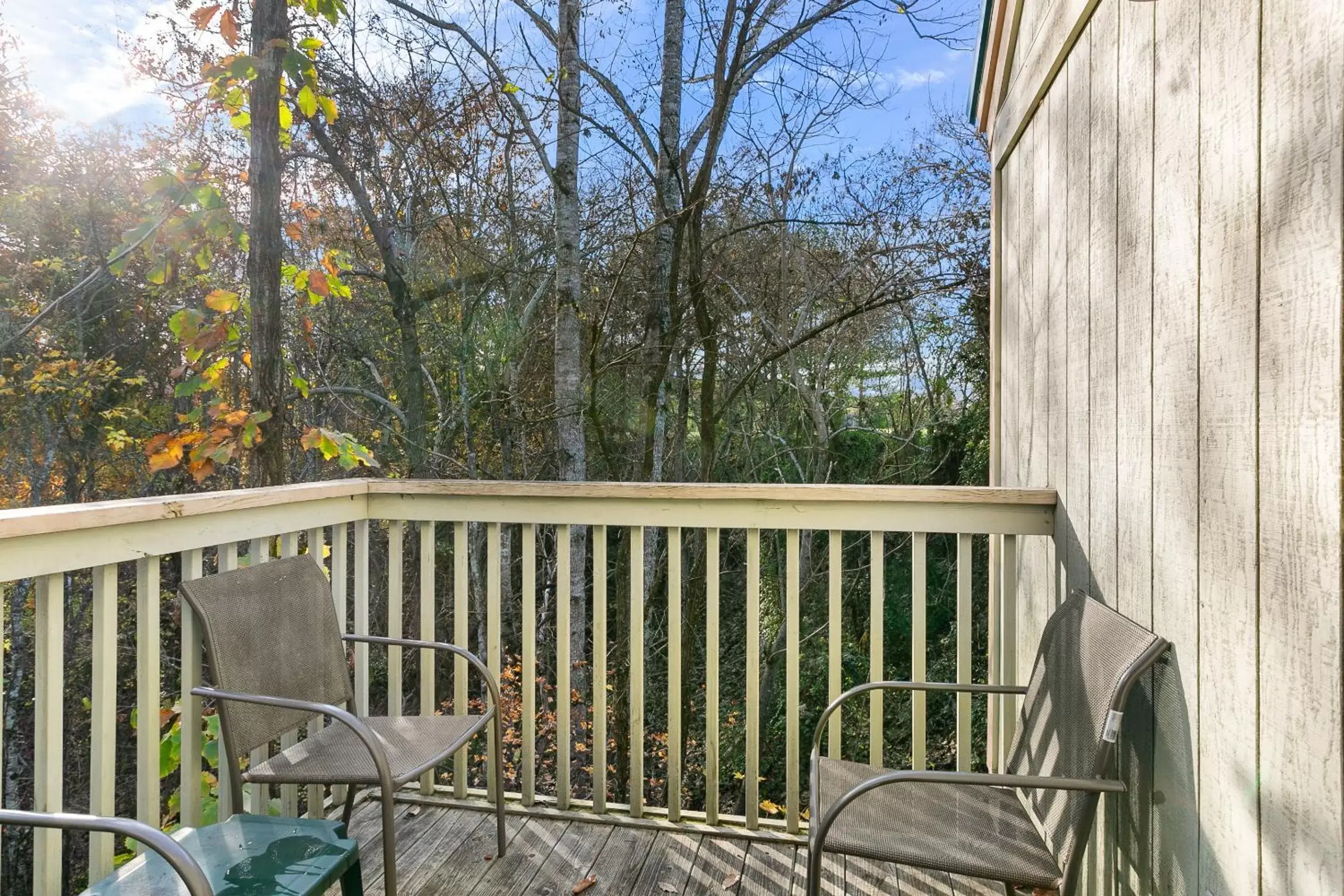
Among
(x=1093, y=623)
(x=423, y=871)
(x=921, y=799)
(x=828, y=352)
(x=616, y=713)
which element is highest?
(x=828, y=352)

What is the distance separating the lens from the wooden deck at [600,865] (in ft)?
6.65

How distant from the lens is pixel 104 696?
170cm

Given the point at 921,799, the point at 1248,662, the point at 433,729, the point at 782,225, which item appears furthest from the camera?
the point at 782,225

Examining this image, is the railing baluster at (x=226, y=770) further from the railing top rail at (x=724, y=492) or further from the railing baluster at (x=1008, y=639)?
the railing baluster at (x=1008, y=639)

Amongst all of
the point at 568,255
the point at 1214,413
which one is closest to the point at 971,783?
the point at 1214,413

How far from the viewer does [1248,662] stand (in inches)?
38.9

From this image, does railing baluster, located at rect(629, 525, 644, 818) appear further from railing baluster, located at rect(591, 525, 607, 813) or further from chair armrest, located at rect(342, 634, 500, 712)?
chair armrest, located at rect(342, 634, 500, 712)

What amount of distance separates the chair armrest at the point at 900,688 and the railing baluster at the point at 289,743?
1530mm

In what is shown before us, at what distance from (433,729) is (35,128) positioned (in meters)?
7.10

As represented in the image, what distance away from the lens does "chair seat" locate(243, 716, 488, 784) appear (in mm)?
1748

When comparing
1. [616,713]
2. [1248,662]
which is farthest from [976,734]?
[1248,662]

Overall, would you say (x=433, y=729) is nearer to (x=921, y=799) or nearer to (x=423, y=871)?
(x=423, y=871)

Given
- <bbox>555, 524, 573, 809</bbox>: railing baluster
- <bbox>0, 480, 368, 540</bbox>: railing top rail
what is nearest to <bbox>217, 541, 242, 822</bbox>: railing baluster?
<bbox>0, 480, 368, 540</bbox>: railing top rail

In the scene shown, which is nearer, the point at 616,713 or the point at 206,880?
the point at 206,880
